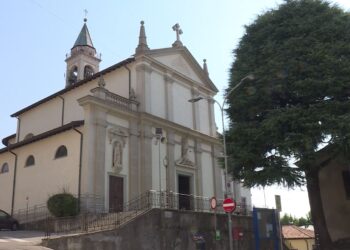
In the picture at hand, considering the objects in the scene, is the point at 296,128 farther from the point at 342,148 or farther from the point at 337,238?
the point at 337,238

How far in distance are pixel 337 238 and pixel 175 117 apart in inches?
561

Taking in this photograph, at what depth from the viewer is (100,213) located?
23312 mm

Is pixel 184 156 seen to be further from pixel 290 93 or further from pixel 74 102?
pixel 290 93

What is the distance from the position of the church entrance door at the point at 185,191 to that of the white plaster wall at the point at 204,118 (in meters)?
4.89

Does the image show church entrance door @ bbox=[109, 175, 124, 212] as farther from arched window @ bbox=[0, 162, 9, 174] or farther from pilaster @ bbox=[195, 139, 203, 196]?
arched window @ bbox=[0, 162, 9, 174]

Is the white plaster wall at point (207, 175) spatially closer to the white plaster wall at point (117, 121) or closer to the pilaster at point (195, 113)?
the pilaster at point (195, 113)

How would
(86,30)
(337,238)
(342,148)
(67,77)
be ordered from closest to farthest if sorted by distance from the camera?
(342,148), (337,238), (67,77), (86,30)

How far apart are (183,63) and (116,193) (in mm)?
13488

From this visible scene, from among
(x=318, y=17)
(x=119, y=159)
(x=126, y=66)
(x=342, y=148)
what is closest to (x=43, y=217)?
(x=119, y=159)

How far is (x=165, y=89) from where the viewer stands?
31.6 metres

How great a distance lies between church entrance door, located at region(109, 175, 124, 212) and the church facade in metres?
0.06

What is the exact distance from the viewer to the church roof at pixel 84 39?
5000 centimetres

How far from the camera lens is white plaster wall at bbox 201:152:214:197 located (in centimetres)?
3262

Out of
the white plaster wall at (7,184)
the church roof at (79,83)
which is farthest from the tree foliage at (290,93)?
the white plaster wall at (7,184)
